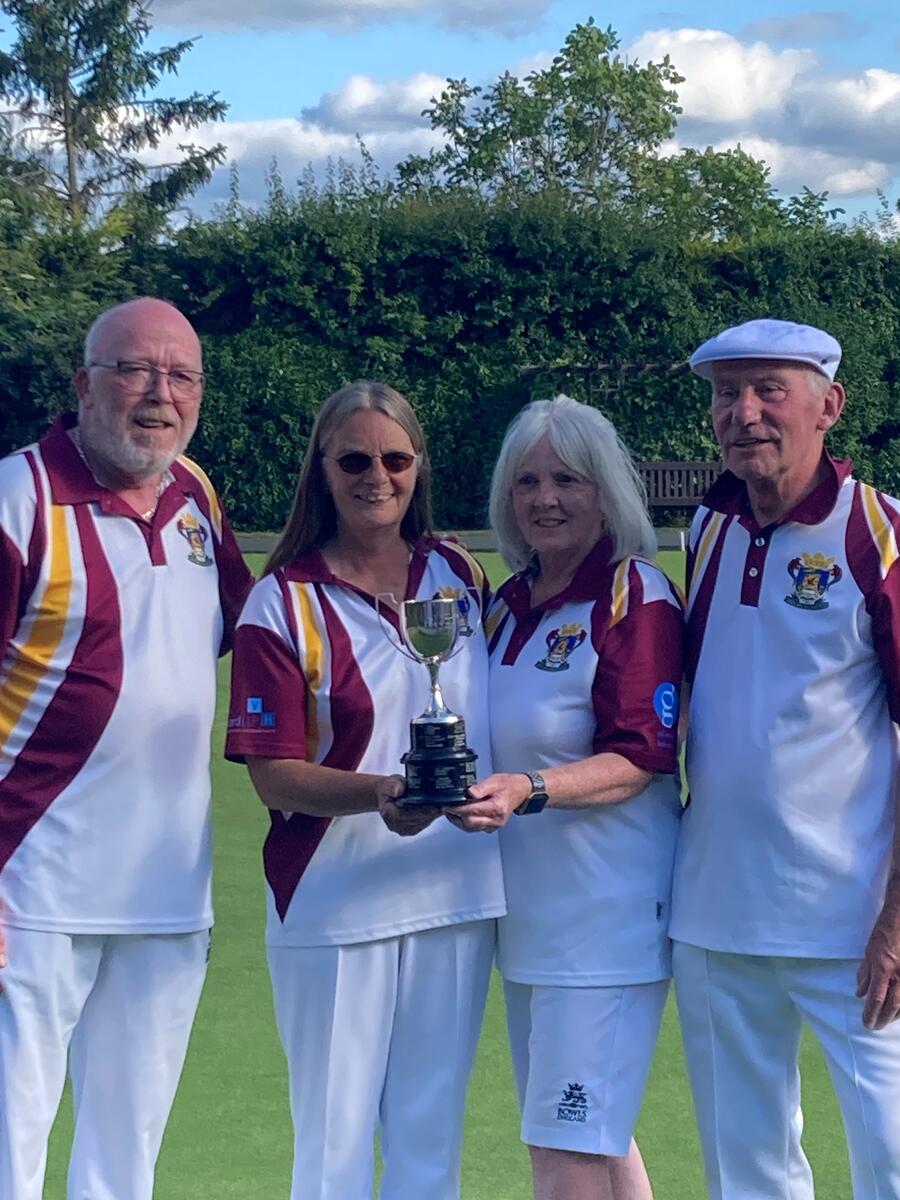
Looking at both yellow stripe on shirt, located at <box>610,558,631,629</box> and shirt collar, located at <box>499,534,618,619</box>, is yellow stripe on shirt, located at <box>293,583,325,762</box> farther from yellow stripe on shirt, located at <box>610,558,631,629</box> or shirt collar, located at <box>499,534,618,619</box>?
yellow stripe on shirt, located at <box>610,558,631,629</box>

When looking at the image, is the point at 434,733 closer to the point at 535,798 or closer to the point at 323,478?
the point at 535,798

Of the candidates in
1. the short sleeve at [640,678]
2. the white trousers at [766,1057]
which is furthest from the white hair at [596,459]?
the white trousers at [766,1057]

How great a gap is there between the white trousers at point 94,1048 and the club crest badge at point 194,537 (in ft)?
2.74

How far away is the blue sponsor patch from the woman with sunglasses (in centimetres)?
36

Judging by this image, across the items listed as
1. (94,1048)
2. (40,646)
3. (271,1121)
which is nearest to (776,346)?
(40,646)

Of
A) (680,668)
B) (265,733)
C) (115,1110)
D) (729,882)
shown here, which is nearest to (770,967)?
(729,882)

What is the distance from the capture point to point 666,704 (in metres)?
3.24

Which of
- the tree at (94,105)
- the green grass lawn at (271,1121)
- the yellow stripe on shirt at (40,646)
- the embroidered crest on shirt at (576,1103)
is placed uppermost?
the tree at (94,105)

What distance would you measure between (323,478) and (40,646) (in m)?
0.70

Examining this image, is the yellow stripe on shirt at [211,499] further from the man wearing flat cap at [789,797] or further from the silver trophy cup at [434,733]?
the man wearing flat cap at [789,797]

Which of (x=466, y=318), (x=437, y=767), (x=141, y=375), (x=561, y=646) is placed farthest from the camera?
(x=466, y=318)

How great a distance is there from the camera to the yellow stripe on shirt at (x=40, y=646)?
333 centimetres

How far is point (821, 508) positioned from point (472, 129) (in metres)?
48.4

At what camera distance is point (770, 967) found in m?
3.18
